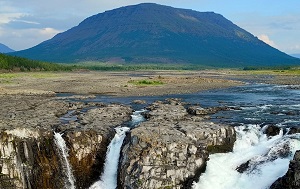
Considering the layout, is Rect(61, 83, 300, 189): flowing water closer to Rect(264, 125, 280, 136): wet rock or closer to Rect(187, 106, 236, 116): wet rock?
Rect(264, 125, 280, 136): wet rock

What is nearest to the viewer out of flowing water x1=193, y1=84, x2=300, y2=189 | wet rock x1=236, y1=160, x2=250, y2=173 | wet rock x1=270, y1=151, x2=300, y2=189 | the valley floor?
wet rock x1=270, y1=151, x2=300, y2=189

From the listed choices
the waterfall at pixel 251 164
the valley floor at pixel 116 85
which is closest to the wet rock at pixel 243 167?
the waterfall at pixel 251 164

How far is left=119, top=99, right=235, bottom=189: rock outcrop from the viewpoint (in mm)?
25281

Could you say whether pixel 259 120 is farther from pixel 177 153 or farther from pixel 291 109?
pixel 177 153

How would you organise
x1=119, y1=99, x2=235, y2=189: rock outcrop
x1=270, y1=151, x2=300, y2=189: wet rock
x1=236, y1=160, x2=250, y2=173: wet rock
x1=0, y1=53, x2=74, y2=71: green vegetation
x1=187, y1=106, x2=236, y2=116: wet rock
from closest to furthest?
x1=270, y1=151, x2=300, y2=189: wet rock
x1=119, y1=99, x2=235, y2=189: rock outcrop
x1=236, y1=160, x2=250, y2=173: wet rock
x1=187, y1=106, x2=236, y2=116: wet rock
x1=0, y1=53, x2=74, y2=71: green vegetation

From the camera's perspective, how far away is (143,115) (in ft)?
127

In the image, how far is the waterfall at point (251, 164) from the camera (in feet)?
85.0

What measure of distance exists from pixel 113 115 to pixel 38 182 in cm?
1228

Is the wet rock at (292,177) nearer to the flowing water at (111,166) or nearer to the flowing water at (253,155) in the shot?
the flowing water at (253,155)

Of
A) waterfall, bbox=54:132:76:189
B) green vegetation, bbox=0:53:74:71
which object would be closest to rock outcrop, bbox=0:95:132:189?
waterfall, bbox=54:132:76:189

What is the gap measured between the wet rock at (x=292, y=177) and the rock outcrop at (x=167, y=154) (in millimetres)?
5628

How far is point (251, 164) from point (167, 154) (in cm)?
636

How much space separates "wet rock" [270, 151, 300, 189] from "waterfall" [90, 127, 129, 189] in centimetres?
1146

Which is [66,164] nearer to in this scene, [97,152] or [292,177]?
[97,152]
